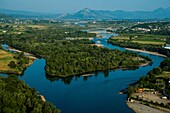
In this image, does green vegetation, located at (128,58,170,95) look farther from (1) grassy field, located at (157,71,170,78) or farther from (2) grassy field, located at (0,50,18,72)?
(2) grassy field, located at (0,50,18,72)

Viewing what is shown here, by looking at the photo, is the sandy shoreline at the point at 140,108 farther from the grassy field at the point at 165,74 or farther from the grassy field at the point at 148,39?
the grassy field at the point at 148,39

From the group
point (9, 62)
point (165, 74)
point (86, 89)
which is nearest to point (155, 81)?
point (165, 74)

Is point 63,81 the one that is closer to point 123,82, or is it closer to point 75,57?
point 123,82

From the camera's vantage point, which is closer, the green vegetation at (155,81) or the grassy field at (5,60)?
the green vegetation at (155,81)

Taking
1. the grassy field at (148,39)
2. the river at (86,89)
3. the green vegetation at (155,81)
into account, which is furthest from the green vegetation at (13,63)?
the grassy field at (148,39)

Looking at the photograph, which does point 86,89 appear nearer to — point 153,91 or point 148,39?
point 153,91

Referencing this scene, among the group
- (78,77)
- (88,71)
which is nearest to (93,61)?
(88,71)
